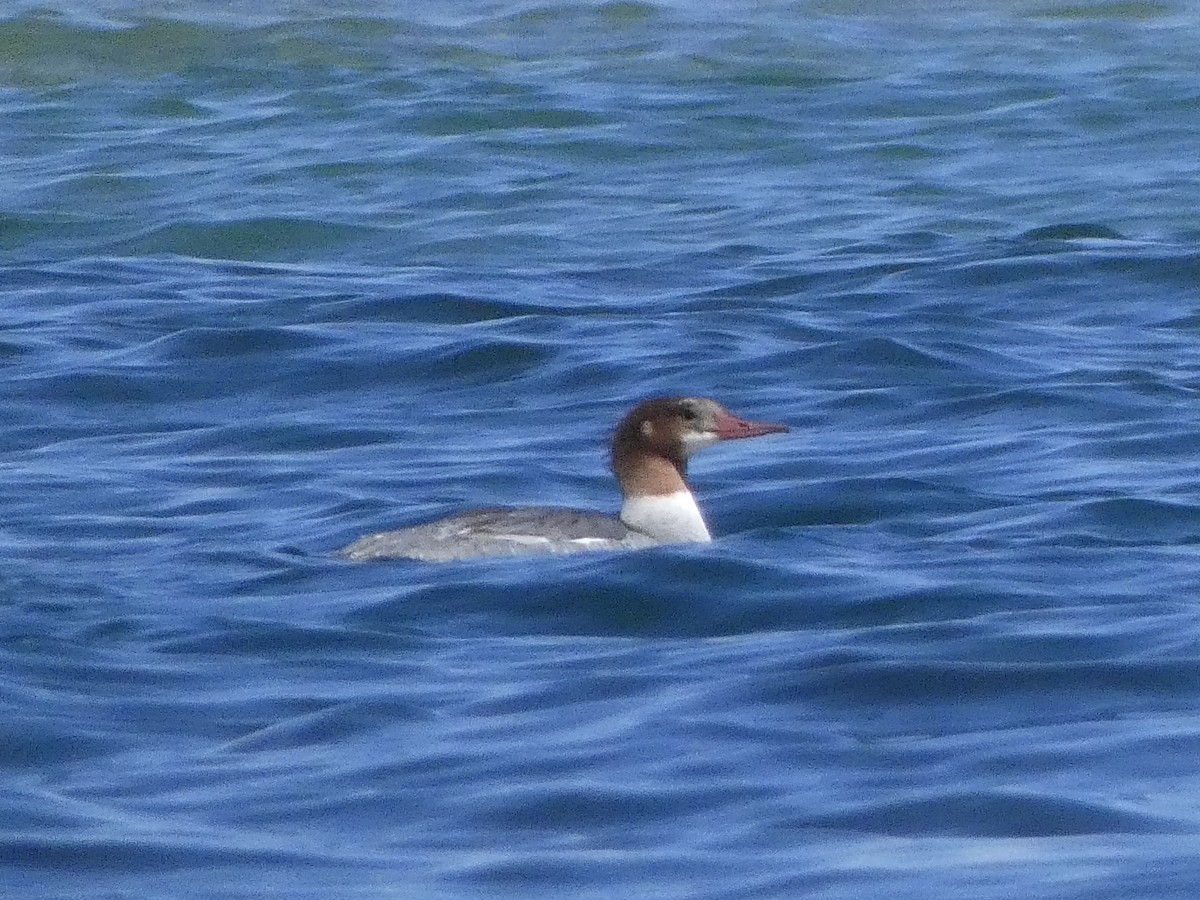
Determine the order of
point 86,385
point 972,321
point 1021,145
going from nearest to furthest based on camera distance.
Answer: point 86,385
point 972,321
point 1021,145

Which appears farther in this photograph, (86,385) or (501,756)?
(86,385)

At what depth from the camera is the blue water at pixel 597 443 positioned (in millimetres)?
7562

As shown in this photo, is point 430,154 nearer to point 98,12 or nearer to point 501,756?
point 98,12

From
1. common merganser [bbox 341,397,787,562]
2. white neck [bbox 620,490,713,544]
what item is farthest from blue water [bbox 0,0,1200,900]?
white neck [bbox 620,490,713,544]

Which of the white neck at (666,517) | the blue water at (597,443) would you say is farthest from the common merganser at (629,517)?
the blue water at (597,443)

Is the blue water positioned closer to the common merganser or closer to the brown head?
the common merganser

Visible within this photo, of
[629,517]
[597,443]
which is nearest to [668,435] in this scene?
[629,517]

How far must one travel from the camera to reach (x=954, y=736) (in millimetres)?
8359

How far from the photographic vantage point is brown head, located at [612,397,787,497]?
1237 centimetres

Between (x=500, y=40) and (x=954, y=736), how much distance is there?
21151mm

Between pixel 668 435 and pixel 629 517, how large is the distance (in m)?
0.48

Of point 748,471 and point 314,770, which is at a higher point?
A: point 314,770

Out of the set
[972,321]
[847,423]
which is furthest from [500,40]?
[847,423]

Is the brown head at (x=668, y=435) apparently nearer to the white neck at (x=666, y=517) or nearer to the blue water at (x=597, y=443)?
the white neck at (x=666, y=517)
